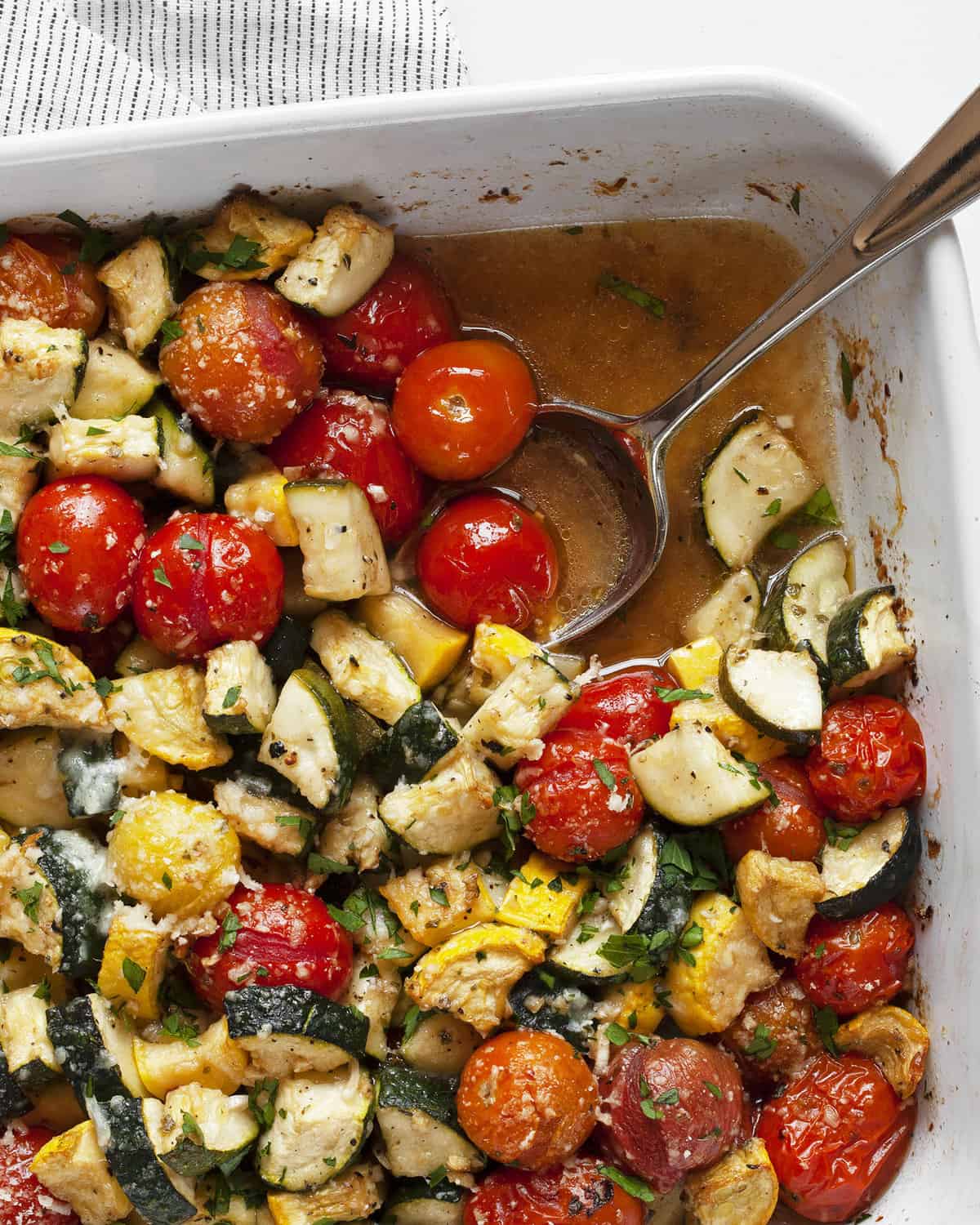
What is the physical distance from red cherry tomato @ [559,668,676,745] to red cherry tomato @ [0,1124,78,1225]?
4.17 ft

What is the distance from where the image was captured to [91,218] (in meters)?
2.30

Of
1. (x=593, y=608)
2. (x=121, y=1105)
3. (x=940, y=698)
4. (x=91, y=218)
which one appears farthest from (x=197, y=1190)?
(x=91, y=218)

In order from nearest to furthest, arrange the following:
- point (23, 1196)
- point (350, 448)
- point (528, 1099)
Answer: point (528, 1099) → point (23, 1196) → point (350, 448)

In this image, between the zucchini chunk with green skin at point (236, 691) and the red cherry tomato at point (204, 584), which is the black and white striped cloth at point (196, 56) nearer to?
the red cherry tomato at point (204, 584)

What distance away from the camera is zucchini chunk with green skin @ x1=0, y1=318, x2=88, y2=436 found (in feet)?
7.32

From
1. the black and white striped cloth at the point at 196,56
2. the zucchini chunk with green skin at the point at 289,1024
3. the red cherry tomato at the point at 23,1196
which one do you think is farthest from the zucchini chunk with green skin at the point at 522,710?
the black and white striped cloth at the point at 196,56

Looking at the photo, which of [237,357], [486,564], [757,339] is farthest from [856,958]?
[237,357]

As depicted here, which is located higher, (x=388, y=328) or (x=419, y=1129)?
(x=388, y=328)

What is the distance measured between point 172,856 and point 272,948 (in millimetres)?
246

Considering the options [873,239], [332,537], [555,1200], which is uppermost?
[873,239]

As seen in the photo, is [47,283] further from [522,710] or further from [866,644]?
[866,644]

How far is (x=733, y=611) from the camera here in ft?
8.46

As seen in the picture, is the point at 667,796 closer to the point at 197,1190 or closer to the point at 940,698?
the point at 940,698

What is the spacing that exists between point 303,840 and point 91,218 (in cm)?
121
